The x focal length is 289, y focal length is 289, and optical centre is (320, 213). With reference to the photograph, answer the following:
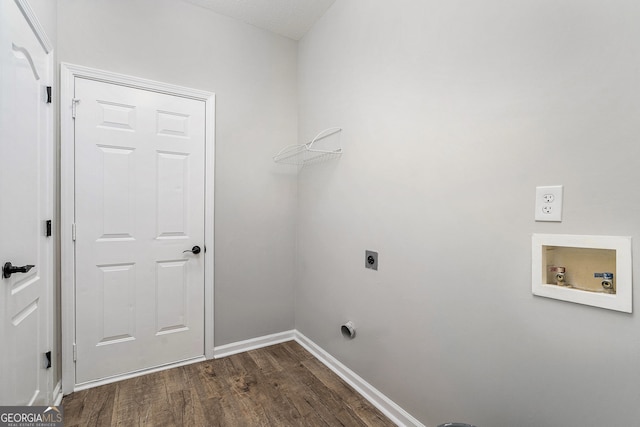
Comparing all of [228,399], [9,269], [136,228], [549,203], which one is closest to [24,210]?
[9,269]

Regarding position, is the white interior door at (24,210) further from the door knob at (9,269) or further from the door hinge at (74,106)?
the door hinge at (74,106)

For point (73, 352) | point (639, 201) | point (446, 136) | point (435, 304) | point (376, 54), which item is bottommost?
point (73, 352)

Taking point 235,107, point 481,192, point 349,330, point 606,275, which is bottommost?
point 349,330

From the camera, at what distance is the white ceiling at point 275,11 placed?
90.7 inches

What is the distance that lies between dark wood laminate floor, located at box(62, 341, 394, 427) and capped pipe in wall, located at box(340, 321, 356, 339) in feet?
1.18

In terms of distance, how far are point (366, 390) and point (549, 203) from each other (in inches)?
62.9

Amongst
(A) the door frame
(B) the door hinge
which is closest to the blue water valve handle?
(A) the door frame

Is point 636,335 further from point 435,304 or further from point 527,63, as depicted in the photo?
point 527,63

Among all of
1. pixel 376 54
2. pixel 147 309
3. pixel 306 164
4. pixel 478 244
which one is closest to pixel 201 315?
pixel 147 309

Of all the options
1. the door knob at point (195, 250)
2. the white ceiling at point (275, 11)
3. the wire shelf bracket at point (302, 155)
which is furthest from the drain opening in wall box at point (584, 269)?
the white ceiling at point (275, 11)

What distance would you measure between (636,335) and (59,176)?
9.70 feet

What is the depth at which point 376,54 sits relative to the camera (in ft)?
6.19

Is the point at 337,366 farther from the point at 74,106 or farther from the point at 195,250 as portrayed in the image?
the point at 74,106

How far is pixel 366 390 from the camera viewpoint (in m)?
1.94
